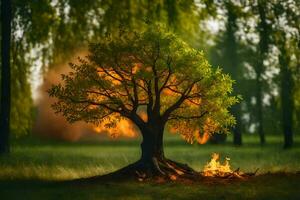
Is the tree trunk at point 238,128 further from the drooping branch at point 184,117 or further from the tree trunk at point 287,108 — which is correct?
the drooping branch at point 184,117

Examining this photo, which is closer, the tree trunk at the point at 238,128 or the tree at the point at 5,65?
the tree at the point at 5,65

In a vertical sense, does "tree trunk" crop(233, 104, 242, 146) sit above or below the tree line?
below

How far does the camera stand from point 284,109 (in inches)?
1460

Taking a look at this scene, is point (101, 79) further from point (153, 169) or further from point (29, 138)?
point (29, 138)

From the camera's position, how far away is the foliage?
60.3 feet

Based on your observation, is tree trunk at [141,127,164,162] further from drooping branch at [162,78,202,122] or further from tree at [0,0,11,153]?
tree at [0,0,11,153]

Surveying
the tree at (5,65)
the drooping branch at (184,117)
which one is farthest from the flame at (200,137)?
the tree at (5,65)

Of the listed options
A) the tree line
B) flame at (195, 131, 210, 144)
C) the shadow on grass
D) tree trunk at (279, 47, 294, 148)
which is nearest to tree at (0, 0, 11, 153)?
Answer: the tree line

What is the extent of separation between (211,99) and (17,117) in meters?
16.5

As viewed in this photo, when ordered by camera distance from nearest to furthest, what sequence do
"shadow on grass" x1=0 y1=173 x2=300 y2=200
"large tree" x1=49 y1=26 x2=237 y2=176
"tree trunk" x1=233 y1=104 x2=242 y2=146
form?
"shadow on grass" x1=0 y1=173 x2=300 y2=200, "large tree" x1=49 y1=26 x2=237 y2=176, "tree trunk" x1=233 y1=104 x2=242 y2=146

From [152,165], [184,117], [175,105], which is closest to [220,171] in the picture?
[184,117]

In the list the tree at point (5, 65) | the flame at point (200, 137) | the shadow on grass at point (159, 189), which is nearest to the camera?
the shadow on grass at point (159, 189)

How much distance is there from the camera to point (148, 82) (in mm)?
19406

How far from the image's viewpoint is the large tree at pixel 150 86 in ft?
60.3
